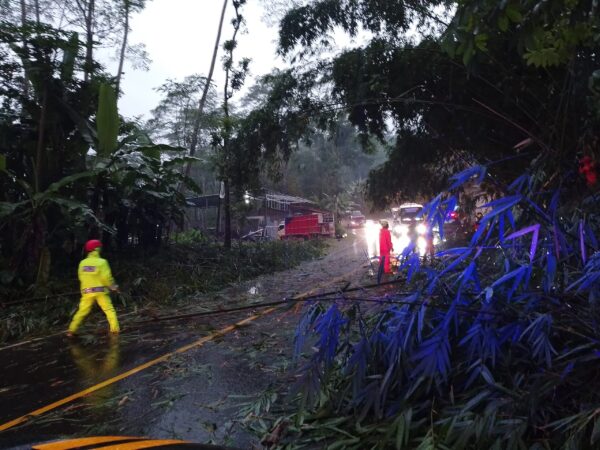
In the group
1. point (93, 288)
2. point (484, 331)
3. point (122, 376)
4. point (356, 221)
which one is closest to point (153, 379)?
point (122, 376)

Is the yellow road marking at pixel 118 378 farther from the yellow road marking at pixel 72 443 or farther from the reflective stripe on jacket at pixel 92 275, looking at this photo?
the yellow road marking at pixel 72 443

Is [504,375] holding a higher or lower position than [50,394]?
higher

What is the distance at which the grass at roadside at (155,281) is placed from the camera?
8.05 m

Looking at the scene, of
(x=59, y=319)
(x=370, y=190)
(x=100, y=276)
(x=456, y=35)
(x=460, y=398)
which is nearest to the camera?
(x=456, y=35)

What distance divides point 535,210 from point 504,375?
4.03 ft

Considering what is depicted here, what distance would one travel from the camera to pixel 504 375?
3172mm

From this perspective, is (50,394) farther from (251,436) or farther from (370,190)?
(370,190)

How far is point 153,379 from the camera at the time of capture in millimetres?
4984

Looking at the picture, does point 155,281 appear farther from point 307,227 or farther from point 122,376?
point 307,227

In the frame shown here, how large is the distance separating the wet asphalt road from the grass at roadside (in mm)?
809

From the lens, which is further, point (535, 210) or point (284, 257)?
point (284, 257)

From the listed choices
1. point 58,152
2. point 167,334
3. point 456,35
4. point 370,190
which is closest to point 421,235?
point 456,35

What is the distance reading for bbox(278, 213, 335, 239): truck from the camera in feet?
93.9

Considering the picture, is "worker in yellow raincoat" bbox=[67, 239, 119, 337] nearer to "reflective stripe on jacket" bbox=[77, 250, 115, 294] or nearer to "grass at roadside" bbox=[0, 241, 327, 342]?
"reflective stripe on jacket" bbox=[77, 250, 115, 294]
